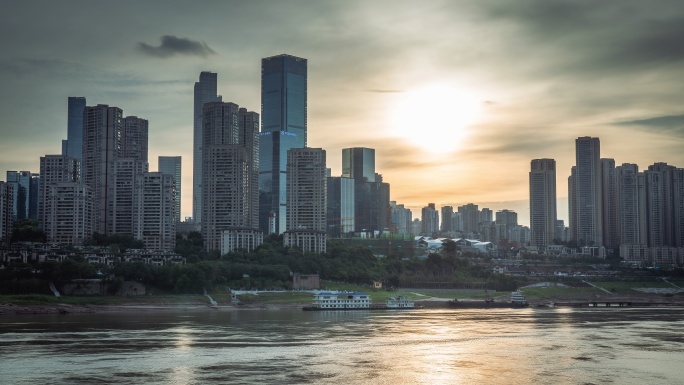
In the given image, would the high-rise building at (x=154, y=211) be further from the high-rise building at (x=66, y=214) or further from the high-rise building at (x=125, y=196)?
the high-rise building at (x=66, y=214)

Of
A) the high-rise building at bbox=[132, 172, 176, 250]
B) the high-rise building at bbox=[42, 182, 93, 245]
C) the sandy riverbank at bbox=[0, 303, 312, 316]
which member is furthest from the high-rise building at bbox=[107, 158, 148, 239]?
the sandy riverbank at bbox=[0, 303, 312, 316]

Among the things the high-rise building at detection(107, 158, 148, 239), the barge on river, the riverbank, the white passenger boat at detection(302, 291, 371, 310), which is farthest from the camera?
Result: the high-rise building at detection(107, 158, 148, 239)

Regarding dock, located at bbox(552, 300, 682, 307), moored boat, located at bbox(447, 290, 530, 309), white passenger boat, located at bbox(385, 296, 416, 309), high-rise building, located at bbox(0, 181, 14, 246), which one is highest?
high-rise building, located at bbox(0, 181, 14, 246)

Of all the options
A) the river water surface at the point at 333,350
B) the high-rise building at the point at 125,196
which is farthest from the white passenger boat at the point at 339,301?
the high-rise building at the point at 125,196

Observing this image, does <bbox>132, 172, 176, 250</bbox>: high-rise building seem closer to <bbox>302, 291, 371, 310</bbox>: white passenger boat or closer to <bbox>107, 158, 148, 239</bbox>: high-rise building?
<bbox>107, 158, 148, 239</bbox>: high-rise building

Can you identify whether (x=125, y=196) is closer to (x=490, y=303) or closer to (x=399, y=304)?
(x=399, y=304)


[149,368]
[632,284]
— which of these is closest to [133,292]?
[149,368]

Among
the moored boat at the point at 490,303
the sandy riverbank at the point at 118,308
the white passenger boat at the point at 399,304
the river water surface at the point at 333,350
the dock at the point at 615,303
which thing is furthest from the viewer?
the dock at the point at 615,303
